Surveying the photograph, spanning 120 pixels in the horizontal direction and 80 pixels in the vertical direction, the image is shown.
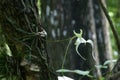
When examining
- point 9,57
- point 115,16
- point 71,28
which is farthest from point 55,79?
point 115,16

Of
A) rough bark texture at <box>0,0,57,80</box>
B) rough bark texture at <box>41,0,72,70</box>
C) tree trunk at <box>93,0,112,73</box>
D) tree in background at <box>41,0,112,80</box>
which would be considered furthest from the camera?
tree trunk at <box>93,0,112,73</box>

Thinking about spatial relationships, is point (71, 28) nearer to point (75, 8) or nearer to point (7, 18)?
point (75, 8)

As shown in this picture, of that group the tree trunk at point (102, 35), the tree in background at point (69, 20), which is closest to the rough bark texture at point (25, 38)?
the tree in background at point (69, 20)

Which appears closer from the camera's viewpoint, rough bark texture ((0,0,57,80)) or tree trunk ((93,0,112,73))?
rough bark texture ((0,0,57,80))

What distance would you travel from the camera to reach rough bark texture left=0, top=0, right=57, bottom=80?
1.75 meters

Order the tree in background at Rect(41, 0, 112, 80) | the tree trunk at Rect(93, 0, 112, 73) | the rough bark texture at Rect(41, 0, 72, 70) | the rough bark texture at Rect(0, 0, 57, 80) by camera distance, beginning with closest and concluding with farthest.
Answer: the rough bark texture at Rect(0, 0, 57, 80) < the tree in background at Rect(41, 0, 112, 80) < the rough bark texture at Rect(41, 0, 72, 70) < the tree trunk at Rect(93, 0, 112, 73)

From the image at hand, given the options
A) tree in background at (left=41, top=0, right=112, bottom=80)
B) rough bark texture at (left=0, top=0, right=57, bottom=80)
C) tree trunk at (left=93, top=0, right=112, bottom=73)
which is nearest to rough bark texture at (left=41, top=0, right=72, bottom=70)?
tree in background at (left=41, top=0, right=112, bottom=80)

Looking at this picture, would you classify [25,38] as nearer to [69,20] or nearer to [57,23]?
[69,20]

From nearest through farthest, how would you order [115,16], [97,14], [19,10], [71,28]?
[19,10] → [71,28] → [97,14] → [115,16]

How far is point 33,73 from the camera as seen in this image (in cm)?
175

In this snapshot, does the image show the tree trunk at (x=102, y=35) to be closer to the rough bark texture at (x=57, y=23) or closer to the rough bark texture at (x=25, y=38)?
the rough bark texture at (x=57, y=23)

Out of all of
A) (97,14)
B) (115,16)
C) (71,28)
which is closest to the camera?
(71,28)

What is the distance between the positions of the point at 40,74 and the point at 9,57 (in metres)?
0.17

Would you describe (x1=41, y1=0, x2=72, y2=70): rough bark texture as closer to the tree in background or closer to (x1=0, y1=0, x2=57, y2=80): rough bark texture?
the tree in background
